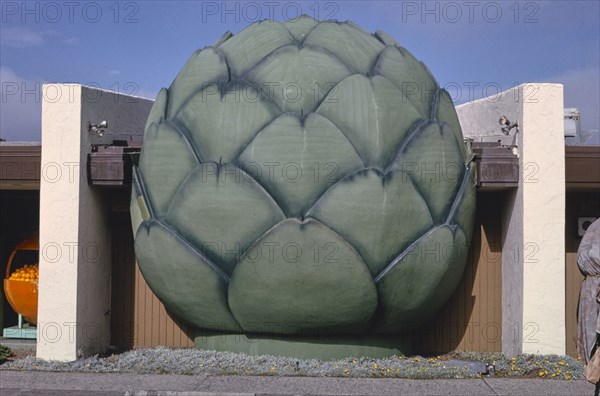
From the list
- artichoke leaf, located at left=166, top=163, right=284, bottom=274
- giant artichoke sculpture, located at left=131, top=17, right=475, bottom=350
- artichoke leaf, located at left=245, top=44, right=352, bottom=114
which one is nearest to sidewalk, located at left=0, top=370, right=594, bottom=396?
giant artichoke sculpture, located at left=131, top=17, right=475, bottom=350

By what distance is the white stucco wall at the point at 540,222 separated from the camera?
8977mm

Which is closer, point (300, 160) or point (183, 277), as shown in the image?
point (300, 160)

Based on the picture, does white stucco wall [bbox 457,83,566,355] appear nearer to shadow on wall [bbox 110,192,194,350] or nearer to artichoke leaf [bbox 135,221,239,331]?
artichoke leaf [bbox 135,221,239,331]

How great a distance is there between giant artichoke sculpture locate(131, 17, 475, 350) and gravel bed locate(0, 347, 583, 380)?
0.36 m

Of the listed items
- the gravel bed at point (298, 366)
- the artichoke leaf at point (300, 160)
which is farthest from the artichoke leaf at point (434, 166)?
the gravel bed at point (298, 366)

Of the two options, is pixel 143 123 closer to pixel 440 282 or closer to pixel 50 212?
pixel 50 212

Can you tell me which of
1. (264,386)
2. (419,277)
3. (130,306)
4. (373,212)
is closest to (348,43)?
(373,212)

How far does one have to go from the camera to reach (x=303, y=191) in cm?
790

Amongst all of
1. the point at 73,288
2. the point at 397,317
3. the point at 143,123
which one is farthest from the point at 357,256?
the point at 143,123

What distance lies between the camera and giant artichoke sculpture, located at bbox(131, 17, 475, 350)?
26.0 feet

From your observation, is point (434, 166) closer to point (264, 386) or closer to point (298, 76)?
point (298, 76)

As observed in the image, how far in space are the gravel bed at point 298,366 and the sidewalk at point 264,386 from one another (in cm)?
22

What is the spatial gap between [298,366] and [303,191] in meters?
1.80

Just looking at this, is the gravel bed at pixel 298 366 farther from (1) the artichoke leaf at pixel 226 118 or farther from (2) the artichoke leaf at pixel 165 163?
(1) the artichoke leaf at pixel 226 118
